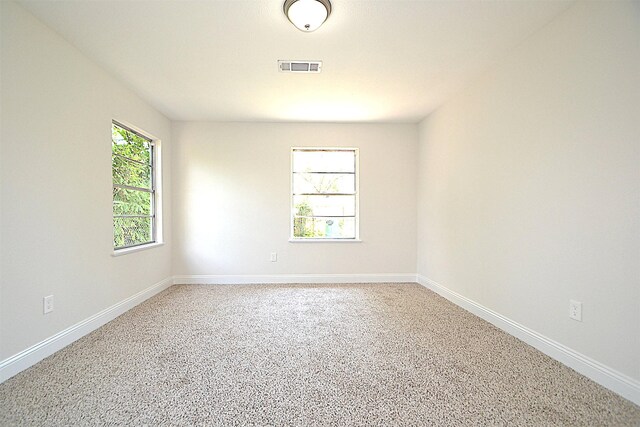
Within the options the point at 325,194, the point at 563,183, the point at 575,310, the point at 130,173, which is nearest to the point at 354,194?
the point at 325,194

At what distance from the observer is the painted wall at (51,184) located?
193 cm

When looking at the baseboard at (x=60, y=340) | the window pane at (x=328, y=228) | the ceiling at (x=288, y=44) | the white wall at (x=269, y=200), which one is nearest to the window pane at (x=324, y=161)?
the white wall at (x=269, y=200)

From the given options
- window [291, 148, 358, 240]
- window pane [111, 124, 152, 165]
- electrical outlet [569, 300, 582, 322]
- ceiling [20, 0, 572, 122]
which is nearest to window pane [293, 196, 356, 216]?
window [291, 148, 358, 240]

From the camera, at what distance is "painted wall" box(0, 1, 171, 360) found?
193cm

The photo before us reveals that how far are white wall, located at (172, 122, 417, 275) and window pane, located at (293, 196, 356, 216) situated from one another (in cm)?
18

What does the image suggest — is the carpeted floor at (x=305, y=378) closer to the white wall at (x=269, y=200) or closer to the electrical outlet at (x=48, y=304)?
the electrical outlet at (x=48, y=304)

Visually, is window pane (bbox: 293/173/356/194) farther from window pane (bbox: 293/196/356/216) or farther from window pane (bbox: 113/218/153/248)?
window pane (bbox: 113/218/153/248)

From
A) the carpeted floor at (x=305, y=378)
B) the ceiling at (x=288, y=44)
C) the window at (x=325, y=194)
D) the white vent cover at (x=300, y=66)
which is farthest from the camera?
the window at (x=325, y=194)

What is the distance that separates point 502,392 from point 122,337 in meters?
2.77

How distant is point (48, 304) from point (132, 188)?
1.59 m

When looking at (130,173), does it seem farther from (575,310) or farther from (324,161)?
(575,310)

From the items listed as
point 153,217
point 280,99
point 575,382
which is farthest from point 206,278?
point 575,382

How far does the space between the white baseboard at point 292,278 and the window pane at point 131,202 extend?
3.84 feet

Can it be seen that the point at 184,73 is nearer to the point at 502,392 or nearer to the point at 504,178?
the point at 504,178
